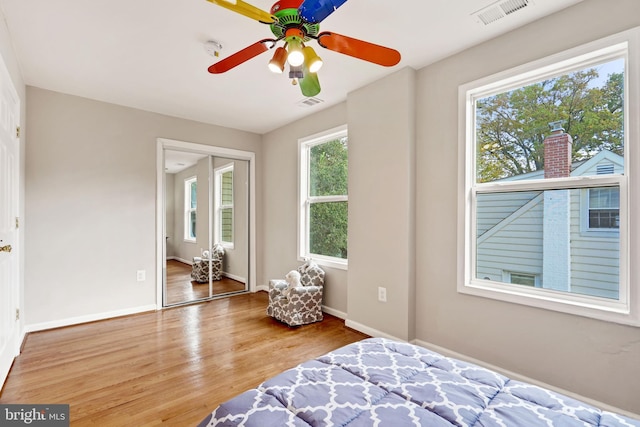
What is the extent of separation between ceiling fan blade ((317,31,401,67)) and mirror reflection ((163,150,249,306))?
11.0 feet

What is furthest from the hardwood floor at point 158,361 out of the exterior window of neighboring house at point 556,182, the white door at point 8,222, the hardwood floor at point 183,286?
the exterior window of neighboring house at point 556,182

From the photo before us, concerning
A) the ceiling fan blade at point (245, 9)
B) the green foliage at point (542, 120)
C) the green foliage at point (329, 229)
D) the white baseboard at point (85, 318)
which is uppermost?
the ceiling fan blade at point (245, 9)

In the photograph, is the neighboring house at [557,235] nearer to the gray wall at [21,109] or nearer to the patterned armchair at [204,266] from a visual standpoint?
the patterned armchair at [204,266]

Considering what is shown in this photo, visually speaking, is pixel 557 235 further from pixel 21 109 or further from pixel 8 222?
pixel 21 109

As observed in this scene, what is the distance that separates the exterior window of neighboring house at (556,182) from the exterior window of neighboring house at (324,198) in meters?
1.57

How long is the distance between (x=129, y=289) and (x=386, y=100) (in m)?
3.69

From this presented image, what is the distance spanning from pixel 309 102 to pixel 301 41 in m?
2.28

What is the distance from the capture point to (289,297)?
3559mm

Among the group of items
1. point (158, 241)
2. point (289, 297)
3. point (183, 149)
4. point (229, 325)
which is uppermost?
point (183, 149)

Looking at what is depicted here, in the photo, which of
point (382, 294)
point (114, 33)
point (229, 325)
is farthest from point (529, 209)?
point (114, 33)

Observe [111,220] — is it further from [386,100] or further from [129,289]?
[386,100]

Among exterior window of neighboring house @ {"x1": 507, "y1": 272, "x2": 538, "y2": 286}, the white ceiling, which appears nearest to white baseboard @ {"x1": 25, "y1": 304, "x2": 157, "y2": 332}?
the white ceiling

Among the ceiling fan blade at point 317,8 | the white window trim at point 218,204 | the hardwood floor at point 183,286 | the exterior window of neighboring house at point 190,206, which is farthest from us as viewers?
the white window trim at point 218,204

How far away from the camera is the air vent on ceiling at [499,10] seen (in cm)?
203
